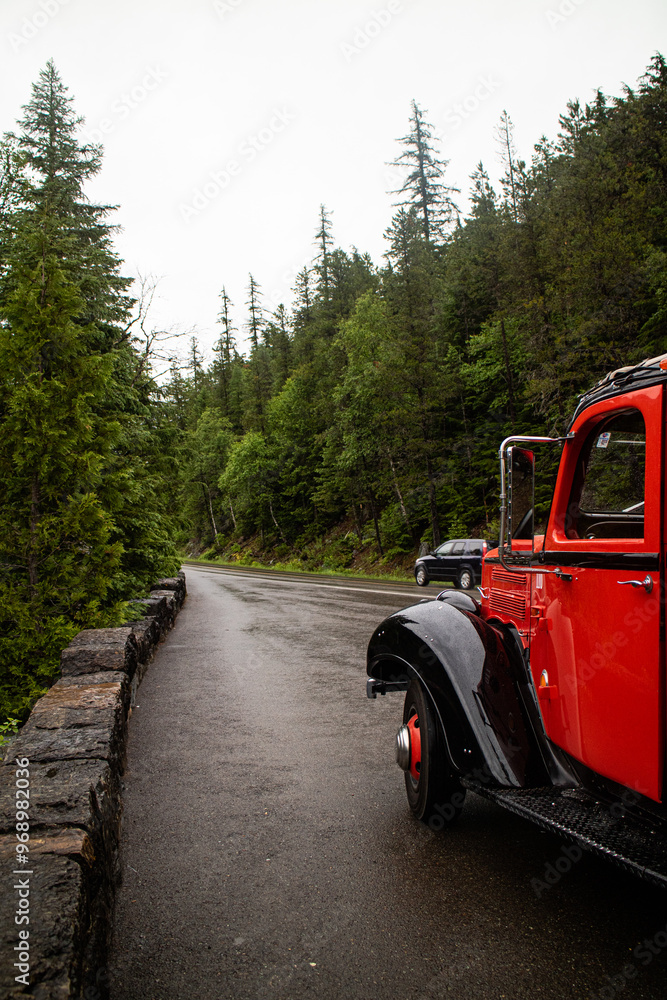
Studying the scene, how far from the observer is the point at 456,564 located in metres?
20.2

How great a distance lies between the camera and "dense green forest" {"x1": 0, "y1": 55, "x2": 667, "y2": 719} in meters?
6.96

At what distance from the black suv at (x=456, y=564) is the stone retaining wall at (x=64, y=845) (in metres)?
16.1

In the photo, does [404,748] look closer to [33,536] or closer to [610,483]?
[610,483]

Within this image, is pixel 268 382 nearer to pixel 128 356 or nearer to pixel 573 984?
pixel 128 356

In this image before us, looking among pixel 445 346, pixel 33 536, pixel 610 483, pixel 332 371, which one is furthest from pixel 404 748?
pixel 332 371

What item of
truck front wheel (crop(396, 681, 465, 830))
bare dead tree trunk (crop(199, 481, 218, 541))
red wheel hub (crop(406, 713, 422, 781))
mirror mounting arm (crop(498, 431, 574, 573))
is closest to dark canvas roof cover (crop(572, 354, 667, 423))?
mirror mounting arm (crop(498, 431, 574, 573))

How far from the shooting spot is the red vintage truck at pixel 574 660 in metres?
2.37

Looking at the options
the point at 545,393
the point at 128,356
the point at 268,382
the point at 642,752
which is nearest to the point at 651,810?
the point at 642,752

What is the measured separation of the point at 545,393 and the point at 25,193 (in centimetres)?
1585

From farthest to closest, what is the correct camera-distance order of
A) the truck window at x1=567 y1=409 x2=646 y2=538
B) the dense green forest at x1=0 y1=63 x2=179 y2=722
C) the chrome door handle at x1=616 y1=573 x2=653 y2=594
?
the dense green forest at x1=0 y1=63 x2=179 y2=722, the truck window at x1=567 y1=409 x2=646 y2=538, the chrome door handle at x1=616 y1=573 x2=653 y2=594

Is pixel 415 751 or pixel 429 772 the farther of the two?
pixel 415 751

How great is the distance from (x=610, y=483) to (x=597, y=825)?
5.41 feet

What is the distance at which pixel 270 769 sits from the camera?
15.1 feet

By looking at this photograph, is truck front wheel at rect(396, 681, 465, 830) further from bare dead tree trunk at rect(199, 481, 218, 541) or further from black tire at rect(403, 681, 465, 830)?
bare dead tree trunk at rect(199, 481, 218, 541)
